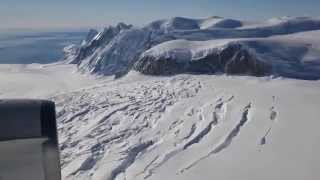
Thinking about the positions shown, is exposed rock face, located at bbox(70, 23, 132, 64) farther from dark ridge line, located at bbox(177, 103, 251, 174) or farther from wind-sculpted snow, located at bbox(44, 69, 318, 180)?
dark ridge line, located at bbox(177, 103, 251, 174)

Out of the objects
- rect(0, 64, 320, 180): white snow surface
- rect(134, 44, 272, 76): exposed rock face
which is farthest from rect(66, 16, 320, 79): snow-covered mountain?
rect(0, 64, 320, 180): white snow surface

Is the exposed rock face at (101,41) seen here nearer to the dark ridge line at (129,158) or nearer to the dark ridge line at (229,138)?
the dark ridge line at (229,138)

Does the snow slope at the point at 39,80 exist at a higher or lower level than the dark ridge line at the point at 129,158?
lower

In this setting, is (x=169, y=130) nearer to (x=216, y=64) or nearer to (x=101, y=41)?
(x=216, y=64)

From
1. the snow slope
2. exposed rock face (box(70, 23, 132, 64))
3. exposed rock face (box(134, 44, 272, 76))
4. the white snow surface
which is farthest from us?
exposed rock face (box(70, 23, 132, 64))

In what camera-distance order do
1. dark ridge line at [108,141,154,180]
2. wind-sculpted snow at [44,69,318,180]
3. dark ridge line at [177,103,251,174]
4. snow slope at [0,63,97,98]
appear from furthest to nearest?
snow slope at [0,63,97,98]
wind-sculpted snow at [44,69,318,180]
dark ridge line at [108,141,154,180]
dark ridge line at [177,103,251,174]

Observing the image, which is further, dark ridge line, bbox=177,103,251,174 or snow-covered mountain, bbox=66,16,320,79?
snow-covered mountain, bbox=66,16,320,79

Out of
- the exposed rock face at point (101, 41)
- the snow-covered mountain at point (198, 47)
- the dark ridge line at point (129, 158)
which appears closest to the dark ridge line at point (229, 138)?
the dark ridge line at point (129, 158)

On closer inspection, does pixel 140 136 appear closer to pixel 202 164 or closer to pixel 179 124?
pixel 179 124
